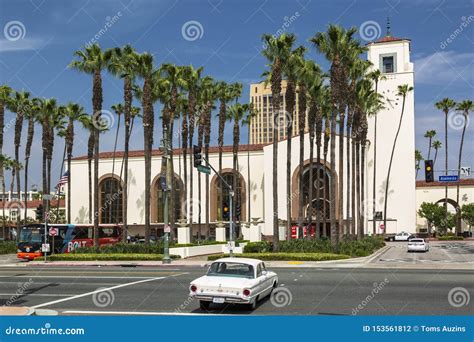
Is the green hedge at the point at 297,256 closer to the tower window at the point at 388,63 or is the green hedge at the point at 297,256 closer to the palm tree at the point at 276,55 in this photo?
the palm tree at the point at 276,55

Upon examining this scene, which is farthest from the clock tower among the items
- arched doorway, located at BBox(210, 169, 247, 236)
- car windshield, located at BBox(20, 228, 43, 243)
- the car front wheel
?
the car front wheel

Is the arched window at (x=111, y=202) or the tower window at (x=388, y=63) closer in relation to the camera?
the arched window at (x=111, y=202)

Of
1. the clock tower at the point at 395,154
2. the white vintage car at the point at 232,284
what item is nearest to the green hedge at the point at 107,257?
the white vintage car at the point at 232,284

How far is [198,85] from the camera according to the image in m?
55.4

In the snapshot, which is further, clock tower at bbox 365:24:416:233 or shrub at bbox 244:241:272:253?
clock tower at bbox 365:24:416:233

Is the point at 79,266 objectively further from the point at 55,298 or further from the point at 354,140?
the point at 354,140

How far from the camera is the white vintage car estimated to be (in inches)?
622

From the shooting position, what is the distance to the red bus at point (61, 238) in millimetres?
42594

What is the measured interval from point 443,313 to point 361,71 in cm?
3490

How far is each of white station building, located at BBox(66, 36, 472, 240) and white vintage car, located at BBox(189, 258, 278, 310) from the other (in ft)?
191

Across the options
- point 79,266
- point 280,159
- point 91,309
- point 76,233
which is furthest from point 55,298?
point 280,159

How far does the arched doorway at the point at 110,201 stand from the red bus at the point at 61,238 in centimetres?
2767

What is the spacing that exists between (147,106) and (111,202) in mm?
39282

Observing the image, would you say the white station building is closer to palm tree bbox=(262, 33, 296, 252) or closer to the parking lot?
the parking lot
